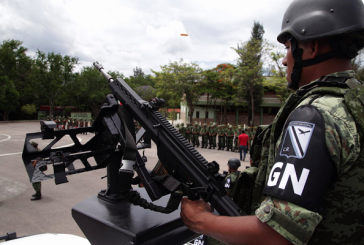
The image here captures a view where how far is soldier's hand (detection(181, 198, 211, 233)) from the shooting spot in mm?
1285

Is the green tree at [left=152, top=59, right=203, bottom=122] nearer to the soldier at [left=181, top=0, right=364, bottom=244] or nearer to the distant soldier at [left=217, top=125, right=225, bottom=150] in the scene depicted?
the distant soldier at [left=217, top=125, right=225, bottom=150]

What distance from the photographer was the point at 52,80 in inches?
1449

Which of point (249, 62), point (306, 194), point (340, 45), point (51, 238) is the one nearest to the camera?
point (306, 194)

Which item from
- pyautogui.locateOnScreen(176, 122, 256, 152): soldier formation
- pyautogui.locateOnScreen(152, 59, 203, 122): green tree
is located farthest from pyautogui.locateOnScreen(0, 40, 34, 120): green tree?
pyautogui.locateOnScreen(176, 122, 256, 152): soldier formation

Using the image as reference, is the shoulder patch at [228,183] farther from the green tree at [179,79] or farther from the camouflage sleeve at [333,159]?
the green tree at [179,79]

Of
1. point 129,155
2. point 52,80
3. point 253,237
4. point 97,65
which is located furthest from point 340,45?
point 52,80

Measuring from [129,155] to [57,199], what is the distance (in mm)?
5896

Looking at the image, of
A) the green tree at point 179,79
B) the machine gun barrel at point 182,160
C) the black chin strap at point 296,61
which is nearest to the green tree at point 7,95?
the green tree at point 179,79

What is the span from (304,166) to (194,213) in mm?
668

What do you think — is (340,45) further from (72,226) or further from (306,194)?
(72,226)

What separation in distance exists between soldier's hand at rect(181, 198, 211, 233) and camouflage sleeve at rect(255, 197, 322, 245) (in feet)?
1.37

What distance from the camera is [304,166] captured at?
0.91 metres

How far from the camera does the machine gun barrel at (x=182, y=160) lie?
148 centimetres

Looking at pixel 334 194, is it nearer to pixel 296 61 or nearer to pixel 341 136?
pixel 341 136
